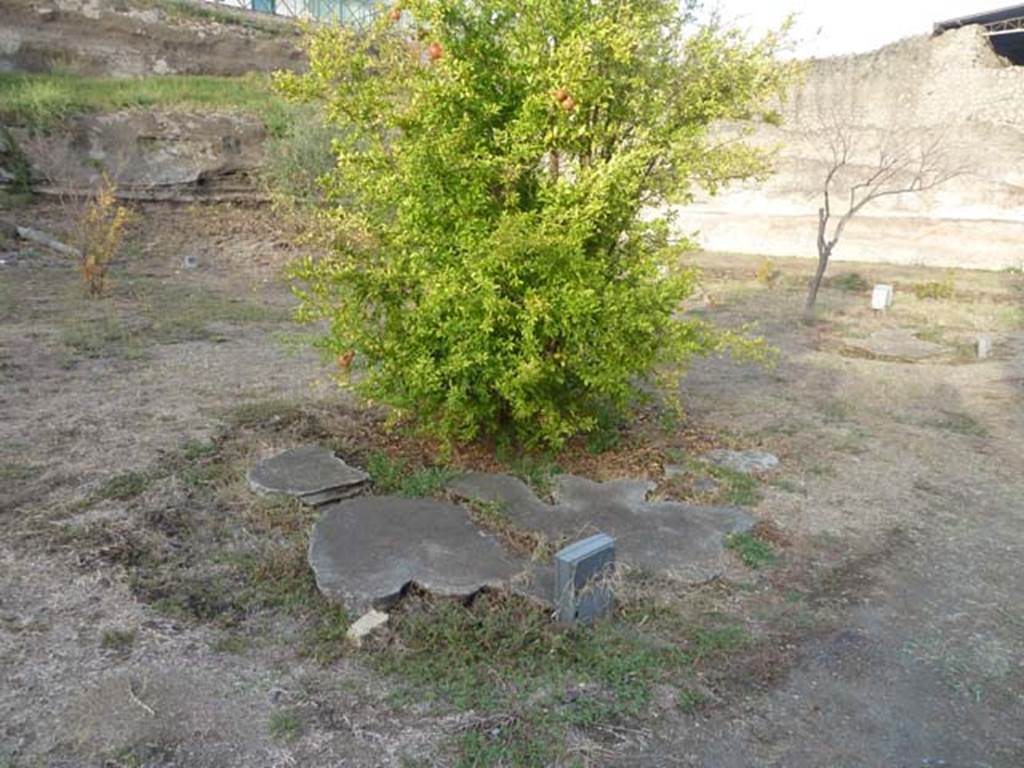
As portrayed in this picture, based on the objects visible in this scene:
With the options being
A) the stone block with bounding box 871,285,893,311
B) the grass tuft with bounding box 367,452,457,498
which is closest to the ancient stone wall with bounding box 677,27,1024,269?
the stone block with bounding box 871,285,893,311

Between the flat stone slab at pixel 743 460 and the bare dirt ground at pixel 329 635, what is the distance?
12 centimetres

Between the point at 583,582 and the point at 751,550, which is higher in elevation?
the point at 583,582

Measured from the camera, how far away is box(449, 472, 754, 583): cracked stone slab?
3.43 m

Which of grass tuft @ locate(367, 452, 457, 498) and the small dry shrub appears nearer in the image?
grass tuft @ locate(367, 452, 457, 498)

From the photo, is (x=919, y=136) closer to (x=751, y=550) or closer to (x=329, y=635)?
(x=751, y=550)

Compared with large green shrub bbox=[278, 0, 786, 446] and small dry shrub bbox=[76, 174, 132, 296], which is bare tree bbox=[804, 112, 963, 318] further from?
small dry shrub bbox=[76, 174, 132, 296]

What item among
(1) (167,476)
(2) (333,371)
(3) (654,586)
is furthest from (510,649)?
(2) (333,371)

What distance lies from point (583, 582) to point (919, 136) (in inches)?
652

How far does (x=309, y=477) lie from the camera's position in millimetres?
3914

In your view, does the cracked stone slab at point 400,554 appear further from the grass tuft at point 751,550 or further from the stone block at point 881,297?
the stone block at point 881,297

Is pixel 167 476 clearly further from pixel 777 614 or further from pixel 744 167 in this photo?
pixel 744 167

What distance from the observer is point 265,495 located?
378 centimetres

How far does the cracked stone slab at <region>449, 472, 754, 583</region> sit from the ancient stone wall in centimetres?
1150

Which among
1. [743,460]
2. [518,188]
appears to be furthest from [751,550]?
[518,188]
